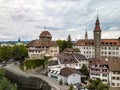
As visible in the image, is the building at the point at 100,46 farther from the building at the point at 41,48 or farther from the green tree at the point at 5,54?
the green tree at the point at 5,54

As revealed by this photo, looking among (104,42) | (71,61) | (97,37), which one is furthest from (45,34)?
(71,61)

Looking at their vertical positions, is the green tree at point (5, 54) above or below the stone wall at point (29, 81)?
above

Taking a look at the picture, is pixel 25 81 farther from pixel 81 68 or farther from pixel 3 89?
pixel 3 89

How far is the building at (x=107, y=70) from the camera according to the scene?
68.4 meters

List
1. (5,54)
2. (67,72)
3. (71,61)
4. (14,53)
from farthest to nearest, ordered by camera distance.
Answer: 1. (5,54)
2. (14,53)
3. (71,61)
4. (67,72)

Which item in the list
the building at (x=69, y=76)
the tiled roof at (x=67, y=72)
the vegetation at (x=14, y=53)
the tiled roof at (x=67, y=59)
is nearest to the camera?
the building at (x=69, y=76)

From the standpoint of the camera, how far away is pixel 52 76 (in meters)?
78.6

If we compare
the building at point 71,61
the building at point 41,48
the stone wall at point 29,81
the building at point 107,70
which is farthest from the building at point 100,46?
the stone wall at point 29,81

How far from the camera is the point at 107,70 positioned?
229 ft

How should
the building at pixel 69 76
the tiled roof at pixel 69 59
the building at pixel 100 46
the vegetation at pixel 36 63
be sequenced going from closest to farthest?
the building at pixel 69 76, the tiled roof at pixel 69 59, the vegetation at pixel 36 63, the building at pixel 100 46

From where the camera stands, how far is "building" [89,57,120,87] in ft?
224

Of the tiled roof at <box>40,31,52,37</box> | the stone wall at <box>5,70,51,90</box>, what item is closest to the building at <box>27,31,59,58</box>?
the tiled roof at <box>40,31,52,37</box>

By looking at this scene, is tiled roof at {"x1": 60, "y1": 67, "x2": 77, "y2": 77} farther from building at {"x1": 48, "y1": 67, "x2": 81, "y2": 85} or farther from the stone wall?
the stone wall

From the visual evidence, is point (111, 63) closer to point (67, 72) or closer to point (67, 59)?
point (67, 72)
